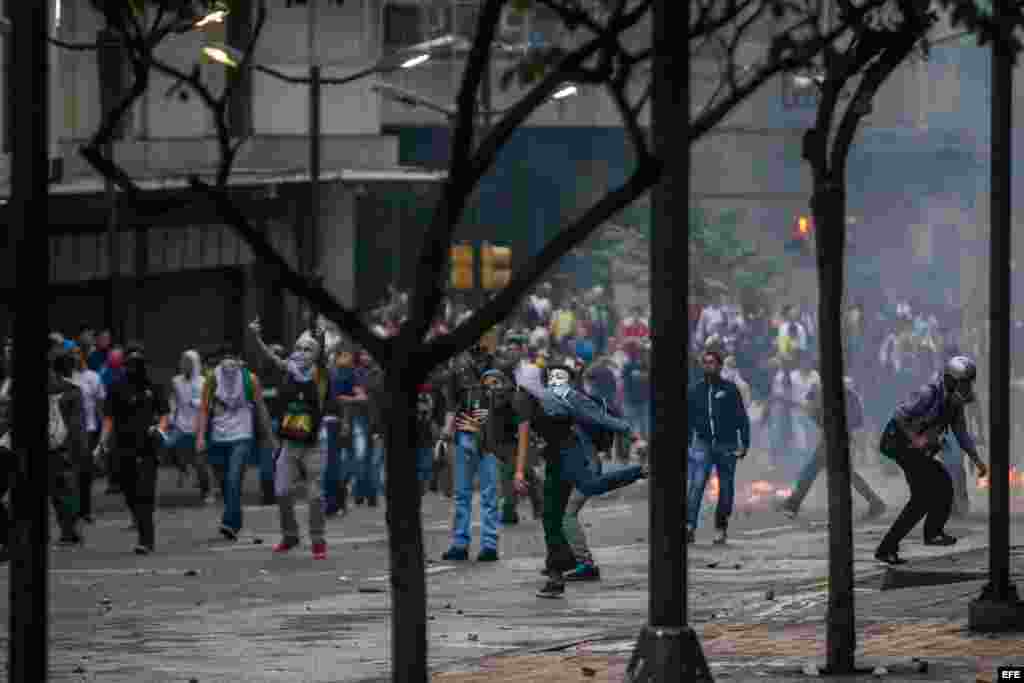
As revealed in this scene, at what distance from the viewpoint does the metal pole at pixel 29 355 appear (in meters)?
8.70

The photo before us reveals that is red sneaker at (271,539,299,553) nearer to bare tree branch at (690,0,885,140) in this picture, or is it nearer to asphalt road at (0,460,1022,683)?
asphalt road at (0,460,1022,683)

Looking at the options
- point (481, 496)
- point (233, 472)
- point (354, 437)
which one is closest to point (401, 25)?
point (354, 437)

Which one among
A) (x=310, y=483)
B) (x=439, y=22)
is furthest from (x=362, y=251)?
(x=310, y=483)

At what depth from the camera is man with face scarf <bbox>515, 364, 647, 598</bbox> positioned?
17156mm

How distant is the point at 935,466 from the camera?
18.6 metres

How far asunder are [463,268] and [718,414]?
17358mm

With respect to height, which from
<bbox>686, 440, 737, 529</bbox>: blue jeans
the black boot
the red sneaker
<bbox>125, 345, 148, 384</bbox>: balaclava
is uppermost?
<bbox>125, 345, 148, 384</bbox>: balaclava

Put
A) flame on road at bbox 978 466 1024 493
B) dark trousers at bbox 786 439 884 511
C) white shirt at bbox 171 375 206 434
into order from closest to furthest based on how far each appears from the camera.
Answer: dark trousers at bbox 786 439 884 511 < flame on road at bbox 978 466 1024 493 < white shirt at bbox 171 375 206 434

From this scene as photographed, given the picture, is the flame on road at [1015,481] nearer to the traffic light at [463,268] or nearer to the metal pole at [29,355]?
the traffic light at [463,268]

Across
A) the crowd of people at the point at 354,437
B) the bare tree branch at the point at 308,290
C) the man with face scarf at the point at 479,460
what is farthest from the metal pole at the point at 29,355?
the man with face scarf at the point at 479,460

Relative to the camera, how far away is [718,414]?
69.1ft

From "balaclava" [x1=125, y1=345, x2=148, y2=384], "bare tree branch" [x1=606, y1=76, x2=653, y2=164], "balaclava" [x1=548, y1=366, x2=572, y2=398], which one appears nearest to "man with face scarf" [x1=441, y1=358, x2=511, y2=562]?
"balaclava" [x1=548, y1=366, x2=572, y2=398]

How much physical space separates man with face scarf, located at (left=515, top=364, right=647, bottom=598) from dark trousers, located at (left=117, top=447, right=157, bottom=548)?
4.25 m

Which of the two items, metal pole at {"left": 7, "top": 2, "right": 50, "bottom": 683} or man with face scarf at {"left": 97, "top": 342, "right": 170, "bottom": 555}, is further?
man with face scarf at {"left": 97, "top": 342, "right": 170, "bottom": 555}
